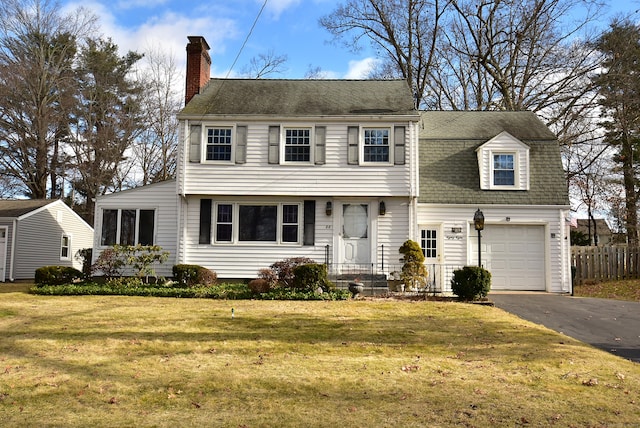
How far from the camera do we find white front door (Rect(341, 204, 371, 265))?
18047mm

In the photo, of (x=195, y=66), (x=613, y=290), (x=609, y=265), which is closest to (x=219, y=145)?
(x=195, y=66)

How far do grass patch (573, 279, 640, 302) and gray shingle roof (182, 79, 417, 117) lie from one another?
899cm

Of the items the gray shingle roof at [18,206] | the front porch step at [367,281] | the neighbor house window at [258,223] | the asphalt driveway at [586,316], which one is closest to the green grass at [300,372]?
the asphalt driveway at [586,316]

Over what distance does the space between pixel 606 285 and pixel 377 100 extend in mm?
11146

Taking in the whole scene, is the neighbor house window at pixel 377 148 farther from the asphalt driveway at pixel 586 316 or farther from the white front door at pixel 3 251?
the white front door at pixel 3 251

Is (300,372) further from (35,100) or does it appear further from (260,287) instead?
(35,100)

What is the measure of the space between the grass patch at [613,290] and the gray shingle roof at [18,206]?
2367 cm

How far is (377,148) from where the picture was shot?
18297mm

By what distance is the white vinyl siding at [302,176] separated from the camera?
17969 millimetres

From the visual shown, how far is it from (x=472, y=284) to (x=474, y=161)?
674cm

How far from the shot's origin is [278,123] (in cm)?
1848

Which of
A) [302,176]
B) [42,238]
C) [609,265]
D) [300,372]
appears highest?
[302,176]

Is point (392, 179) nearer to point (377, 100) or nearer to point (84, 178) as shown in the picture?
point (377, 100)

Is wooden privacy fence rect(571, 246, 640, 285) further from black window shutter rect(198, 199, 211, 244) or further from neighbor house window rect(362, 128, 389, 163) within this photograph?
black window shutter rect(198, 199, 211, 244)
